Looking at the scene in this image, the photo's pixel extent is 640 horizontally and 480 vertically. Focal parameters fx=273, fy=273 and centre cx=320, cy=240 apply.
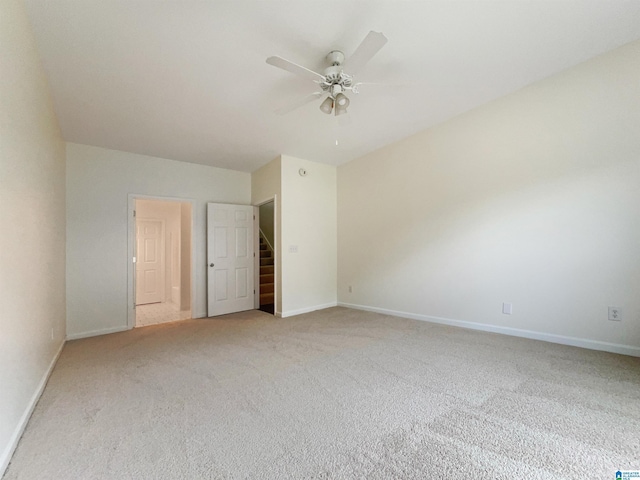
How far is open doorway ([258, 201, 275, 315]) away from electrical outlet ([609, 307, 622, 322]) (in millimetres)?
4304

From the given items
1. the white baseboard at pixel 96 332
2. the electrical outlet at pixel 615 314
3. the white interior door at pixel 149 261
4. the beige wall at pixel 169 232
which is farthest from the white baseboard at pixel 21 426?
the electrical outlet at pixel 615 314

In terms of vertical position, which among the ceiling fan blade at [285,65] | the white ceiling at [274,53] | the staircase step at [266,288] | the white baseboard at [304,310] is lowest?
the white baseboard at [304,310]

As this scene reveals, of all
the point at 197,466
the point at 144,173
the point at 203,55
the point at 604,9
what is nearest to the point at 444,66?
the point at 604,9

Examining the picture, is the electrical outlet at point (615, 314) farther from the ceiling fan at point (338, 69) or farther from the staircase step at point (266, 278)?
the staircase step at point (266, 278)

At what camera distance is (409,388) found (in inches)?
82.8

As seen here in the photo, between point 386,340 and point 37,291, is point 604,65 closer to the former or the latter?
point 386,340

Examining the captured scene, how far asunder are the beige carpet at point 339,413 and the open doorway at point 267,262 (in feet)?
8.25

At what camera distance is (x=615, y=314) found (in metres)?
2.65

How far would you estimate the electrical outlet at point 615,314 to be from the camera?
2.63m

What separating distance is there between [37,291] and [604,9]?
4937 millimetres

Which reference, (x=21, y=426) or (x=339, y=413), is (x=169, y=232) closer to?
(x=21, y=426)

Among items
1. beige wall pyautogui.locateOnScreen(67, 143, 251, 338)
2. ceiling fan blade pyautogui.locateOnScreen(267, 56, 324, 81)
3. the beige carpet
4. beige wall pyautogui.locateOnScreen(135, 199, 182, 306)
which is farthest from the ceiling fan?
beige wall pyautogui.locateOnScreen(135, 199, 182, 306)

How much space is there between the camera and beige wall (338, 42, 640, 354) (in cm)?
263

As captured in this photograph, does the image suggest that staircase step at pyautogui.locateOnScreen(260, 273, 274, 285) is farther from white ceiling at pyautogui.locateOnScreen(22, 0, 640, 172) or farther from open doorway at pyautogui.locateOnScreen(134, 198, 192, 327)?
white ceiling at pyautogui.locateOnScreen(22, 0, 640, 172)
